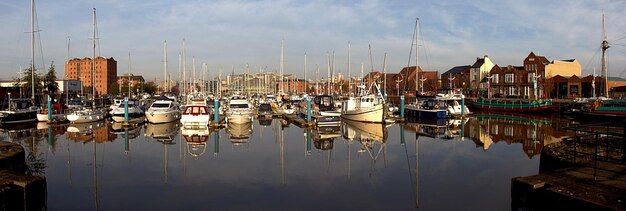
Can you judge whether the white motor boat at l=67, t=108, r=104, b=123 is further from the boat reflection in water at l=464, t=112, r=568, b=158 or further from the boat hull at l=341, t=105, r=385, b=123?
the boat reflection in water at l=464, t=112, r=568, b=158

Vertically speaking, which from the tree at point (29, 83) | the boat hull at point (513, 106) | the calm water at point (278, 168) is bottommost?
the calm water at point (278, 168)

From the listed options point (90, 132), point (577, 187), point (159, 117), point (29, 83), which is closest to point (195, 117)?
point (159, 117)

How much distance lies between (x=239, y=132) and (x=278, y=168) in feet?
48.8

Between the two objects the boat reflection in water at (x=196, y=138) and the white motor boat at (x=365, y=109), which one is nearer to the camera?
the boat reflection in water at (x=196, y=138)

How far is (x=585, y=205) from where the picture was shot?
33.1ft

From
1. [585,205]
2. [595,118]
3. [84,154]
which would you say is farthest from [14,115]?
[595,118]

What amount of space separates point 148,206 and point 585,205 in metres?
11.1

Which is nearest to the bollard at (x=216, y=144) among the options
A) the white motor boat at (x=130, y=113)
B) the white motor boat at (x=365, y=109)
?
the white motor boat at (x=130, y=113)

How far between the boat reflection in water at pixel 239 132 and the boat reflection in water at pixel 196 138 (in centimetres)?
166

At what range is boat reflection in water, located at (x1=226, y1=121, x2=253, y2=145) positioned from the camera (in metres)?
28.9

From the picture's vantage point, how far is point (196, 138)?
96.3ft

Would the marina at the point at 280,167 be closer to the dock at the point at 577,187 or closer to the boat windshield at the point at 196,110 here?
the dock at the point at 577,187

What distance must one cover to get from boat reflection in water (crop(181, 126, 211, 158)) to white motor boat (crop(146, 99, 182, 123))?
4597mm

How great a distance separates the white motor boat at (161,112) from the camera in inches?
1524
